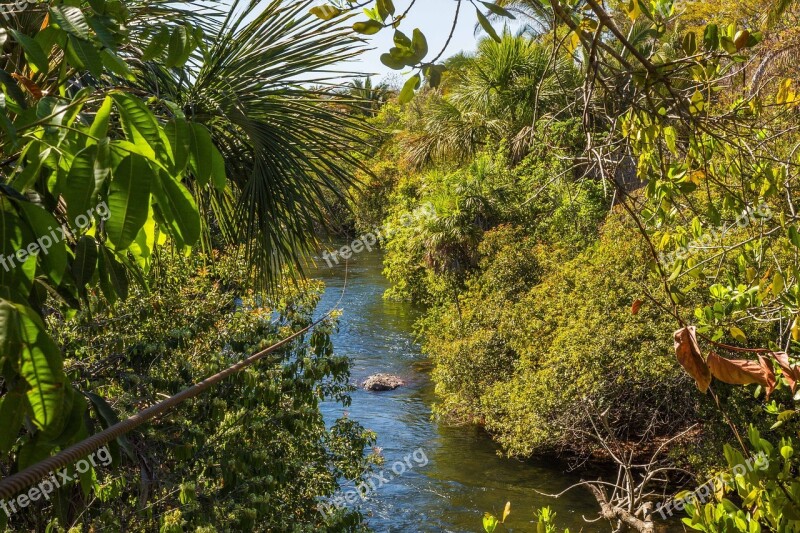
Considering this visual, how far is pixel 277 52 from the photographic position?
3389mm

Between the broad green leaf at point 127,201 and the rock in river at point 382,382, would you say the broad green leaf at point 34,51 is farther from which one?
the rock in river at point 382,382

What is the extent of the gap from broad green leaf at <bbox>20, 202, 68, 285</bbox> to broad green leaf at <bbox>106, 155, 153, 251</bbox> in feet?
0.49

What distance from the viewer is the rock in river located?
1392cm

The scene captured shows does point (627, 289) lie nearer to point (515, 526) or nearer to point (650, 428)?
point (650, 428)

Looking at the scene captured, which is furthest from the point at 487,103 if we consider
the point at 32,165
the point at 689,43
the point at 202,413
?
the point at 32,165

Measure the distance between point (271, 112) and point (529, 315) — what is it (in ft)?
27.7

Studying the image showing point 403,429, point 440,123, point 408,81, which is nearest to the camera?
point 408,81

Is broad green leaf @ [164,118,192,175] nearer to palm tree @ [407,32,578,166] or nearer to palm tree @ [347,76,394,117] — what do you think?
palm tree @ [347,76,394,117]

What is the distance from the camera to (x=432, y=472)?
10680mm

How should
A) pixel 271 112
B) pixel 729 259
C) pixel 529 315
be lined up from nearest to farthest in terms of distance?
pixel 271 112, pixel 729 259, pixel 529 315

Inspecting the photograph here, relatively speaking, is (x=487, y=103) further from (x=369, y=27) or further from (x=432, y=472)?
(x=369, y=27)

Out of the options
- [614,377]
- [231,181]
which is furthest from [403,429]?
[231,181]

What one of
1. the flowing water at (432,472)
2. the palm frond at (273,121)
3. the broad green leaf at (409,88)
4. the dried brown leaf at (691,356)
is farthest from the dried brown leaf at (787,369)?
the flowing water at (432,472)

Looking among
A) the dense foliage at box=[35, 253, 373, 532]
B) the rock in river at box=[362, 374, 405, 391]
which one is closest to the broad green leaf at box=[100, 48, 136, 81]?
the dense foliage at box=[35, 253, 373, 532]
